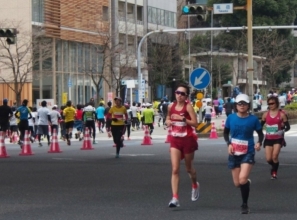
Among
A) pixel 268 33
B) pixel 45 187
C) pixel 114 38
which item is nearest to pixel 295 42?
pixel 268 33

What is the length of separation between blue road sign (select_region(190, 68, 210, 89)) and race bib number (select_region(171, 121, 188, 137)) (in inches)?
797

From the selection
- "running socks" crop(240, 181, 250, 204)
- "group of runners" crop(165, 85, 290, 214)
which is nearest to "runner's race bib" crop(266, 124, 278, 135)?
"group of runners" crop(165, 85, 290, 214)

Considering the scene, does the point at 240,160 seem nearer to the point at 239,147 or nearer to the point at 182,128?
the point at 239,147

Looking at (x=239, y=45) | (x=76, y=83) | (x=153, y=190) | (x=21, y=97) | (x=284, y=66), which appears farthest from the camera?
(x=284, y=66)

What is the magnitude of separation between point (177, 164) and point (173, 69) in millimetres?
67329

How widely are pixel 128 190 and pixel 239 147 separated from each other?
3.78m

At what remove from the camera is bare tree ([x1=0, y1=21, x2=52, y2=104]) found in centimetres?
5528

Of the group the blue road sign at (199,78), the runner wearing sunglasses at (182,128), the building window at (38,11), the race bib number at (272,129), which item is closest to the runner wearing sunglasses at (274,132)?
the race bib number at (272,129)

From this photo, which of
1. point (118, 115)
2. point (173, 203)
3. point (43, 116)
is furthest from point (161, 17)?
point (173, 203)

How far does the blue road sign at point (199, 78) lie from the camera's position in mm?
33125

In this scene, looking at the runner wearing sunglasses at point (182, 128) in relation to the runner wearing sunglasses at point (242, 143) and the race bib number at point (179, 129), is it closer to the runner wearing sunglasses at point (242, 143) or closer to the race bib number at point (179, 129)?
the race bib number at point (179, 129)

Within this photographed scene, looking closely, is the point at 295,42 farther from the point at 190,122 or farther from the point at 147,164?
the point at 190,122

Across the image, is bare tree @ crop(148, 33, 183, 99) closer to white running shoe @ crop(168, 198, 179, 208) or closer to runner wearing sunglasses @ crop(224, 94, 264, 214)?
white running shoe @ crop(168, 198, 179, 208)

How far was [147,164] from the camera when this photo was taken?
71.4 ft
